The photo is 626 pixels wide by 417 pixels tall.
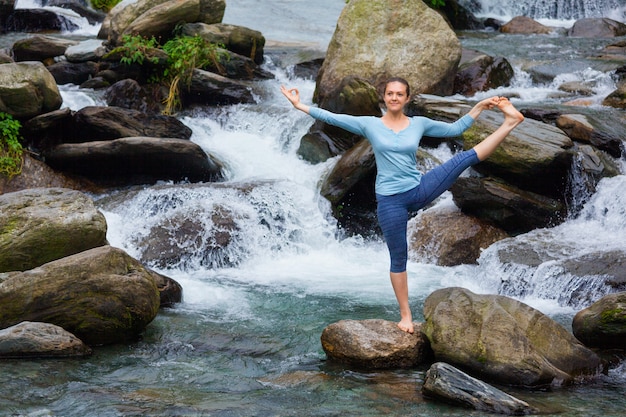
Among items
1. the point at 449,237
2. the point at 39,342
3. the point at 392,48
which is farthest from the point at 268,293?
the point at 392,48

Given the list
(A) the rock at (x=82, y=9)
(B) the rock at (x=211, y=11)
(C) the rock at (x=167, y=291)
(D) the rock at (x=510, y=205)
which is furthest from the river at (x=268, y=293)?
(A) the rock at (x=82, y=9)

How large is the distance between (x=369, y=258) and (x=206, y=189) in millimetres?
2498

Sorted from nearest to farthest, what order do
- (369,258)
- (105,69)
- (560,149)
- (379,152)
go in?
(379,152)
(560,149)
(369,258)
(105,69)

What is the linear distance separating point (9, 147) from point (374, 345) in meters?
7.69

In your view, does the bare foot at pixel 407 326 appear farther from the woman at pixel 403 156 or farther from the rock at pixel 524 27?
the rock at pixel 524 27

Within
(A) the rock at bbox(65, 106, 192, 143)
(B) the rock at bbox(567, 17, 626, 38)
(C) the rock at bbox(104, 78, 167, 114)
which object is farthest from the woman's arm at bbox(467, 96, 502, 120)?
(B) the rock at bbox(567, 17, 626, 38)

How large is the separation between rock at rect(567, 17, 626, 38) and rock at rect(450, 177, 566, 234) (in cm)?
1070

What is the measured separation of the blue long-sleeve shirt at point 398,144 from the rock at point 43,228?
10.3 ft

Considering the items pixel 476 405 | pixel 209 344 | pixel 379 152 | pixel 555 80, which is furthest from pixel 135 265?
pixel 555 80

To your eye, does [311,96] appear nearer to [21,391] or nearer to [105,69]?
[105,69]

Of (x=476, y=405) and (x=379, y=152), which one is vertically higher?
(x=379, y=152)

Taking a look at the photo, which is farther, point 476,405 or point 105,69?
point 105,69

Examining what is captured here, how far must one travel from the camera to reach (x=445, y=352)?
6391 millimetres

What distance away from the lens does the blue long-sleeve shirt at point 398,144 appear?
245 inches
